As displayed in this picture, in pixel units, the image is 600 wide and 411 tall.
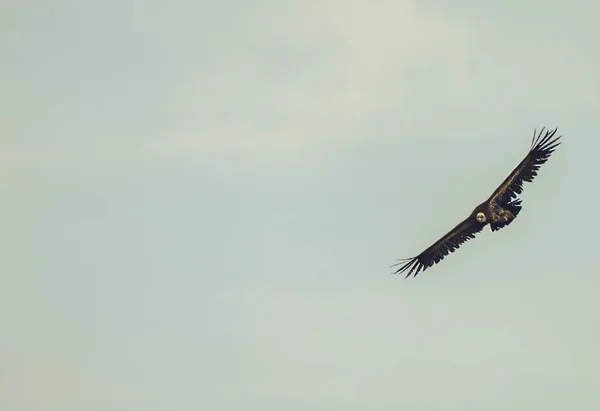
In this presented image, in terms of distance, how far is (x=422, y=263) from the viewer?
103 metres

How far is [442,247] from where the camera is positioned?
4038 inches

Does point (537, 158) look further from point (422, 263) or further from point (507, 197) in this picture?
point (422, 263)

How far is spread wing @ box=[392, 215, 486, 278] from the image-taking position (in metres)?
102

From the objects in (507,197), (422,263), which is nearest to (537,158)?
(507,197)

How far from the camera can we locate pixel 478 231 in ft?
333

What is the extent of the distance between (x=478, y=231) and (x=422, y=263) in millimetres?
3527

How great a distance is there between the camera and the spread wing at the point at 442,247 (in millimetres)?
101688

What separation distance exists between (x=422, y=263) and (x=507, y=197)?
7.50 meters

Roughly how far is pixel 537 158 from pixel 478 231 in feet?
21.3

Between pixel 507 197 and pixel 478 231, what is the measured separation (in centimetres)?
460

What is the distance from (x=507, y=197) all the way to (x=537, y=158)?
8.06ft

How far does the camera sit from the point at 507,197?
9725 cm
